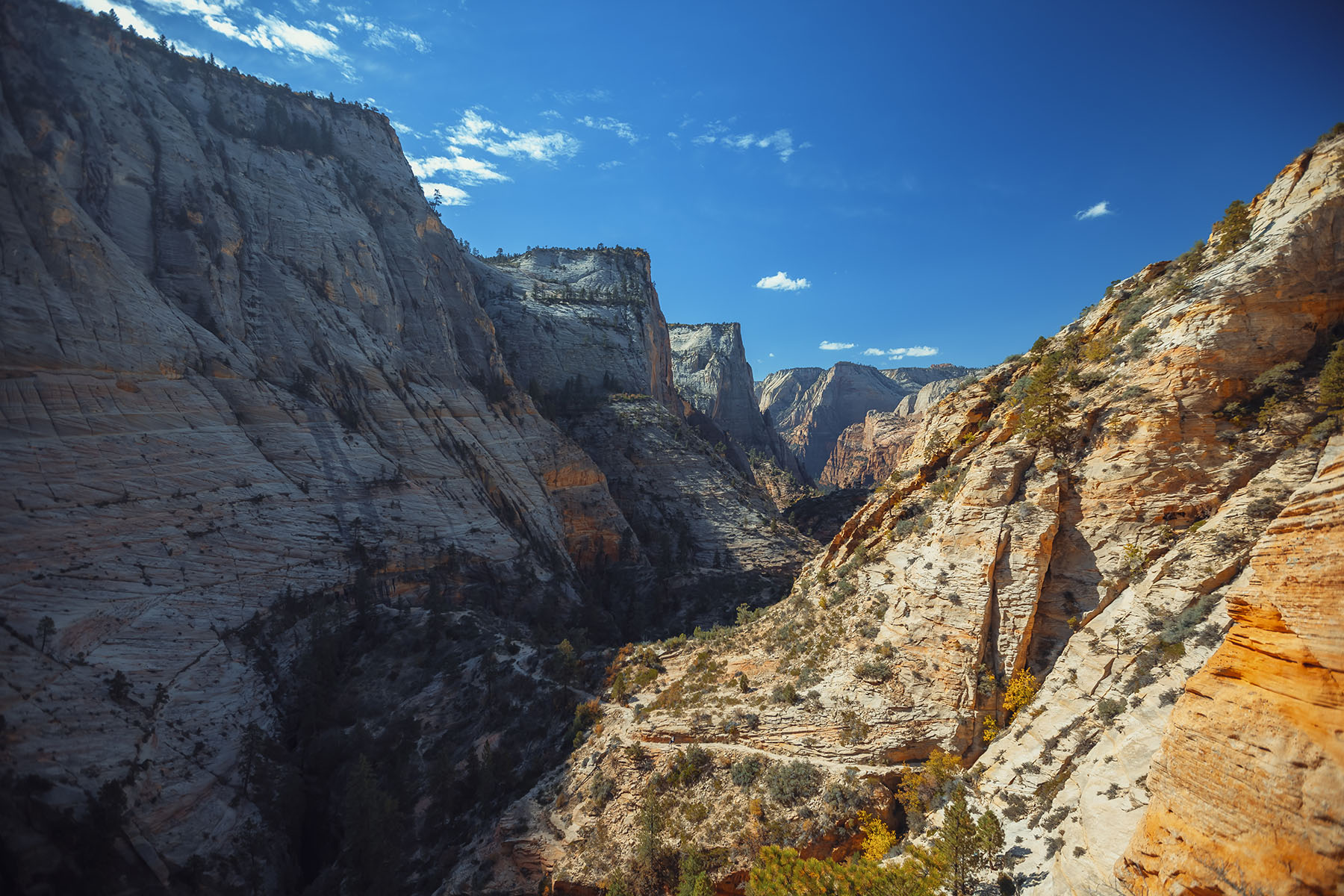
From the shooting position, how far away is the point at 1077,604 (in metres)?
16.0

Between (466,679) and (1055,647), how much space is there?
963 inches

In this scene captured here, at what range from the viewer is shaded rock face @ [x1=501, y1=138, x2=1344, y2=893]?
11.3m

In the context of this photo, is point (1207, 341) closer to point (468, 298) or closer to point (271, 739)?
point (271, 739)

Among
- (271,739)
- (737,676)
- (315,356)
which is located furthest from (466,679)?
(315,356)

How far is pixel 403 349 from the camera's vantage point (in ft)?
167

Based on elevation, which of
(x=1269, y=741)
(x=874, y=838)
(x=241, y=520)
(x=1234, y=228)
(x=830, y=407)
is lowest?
(x=874, y=838)

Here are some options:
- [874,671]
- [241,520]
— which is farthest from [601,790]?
[241,520]

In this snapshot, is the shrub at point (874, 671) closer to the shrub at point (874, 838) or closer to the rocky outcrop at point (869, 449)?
the shrub at point (874, 838)

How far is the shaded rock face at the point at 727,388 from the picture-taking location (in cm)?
12769

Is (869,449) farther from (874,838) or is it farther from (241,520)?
(874,838)

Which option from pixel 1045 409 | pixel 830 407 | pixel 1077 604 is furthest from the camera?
pixel 830 407

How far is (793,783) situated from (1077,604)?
10039 millimetres

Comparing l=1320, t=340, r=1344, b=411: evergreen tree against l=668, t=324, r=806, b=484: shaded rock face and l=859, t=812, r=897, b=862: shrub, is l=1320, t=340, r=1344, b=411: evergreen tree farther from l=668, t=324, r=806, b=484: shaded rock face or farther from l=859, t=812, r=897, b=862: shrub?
l=668, t=324, r=806, b=484: shaded rock face

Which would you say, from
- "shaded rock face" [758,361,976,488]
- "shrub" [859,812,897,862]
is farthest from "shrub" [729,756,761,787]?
"shaded rock face" [758,361,976,488]
